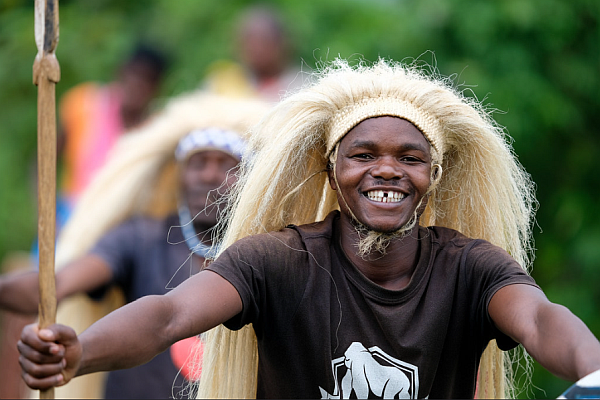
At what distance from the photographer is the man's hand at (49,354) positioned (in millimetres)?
2273

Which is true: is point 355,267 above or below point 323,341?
above

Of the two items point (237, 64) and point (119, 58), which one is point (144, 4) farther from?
point (237, 64)

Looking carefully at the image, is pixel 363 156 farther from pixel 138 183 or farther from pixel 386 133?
pixel 138 183

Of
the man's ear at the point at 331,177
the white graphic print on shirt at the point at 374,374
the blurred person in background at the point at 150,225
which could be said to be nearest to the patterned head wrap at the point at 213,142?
the blurred person in background at the point at 150,225

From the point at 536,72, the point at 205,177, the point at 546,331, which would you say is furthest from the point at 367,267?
the point at 536,72

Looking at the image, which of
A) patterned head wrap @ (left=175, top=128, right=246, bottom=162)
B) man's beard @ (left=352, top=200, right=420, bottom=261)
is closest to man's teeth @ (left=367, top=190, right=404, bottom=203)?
man's beard @ (left=352, top=200, right=420, bottom=261)

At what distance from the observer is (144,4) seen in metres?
8.86

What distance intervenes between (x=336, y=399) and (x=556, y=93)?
3914 millimetres

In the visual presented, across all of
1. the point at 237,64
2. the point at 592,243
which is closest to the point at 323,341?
the point at 592,243

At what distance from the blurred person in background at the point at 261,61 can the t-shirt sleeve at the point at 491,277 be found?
3.93 meters

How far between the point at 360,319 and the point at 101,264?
A: 2.04m

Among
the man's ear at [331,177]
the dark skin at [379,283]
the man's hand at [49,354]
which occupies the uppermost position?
the man's ear at [331,177]

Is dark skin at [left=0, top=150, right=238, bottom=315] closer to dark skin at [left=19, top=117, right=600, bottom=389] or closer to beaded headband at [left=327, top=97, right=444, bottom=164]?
beaded headband at [left=327, top=97, right=444, bottom=164]

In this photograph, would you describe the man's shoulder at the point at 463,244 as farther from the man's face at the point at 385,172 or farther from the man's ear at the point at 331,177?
the man's ear at the point at 331,177
